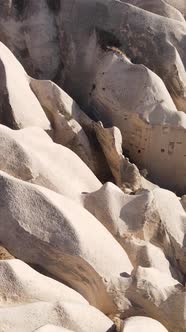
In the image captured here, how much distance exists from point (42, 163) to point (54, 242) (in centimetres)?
139

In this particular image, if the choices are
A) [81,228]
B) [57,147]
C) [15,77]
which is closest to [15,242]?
[81,228]

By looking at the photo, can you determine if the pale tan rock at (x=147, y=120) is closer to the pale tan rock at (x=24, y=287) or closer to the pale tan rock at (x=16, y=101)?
the pale tan rock at (x=16, y=101)

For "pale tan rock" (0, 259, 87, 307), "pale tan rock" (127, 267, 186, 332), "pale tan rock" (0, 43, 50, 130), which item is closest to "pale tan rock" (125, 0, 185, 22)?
"pale tan rock" (0, 43, 50, 130)

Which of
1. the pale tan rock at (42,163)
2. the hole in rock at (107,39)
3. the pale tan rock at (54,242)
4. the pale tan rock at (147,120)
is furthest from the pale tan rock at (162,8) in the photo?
the pale tan rock at (54,242)

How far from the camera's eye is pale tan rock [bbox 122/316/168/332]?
432 cm

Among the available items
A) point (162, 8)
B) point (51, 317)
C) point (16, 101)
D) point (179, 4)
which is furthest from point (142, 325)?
point (179, 4)

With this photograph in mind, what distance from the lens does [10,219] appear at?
16.8 ft

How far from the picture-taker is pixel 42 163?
6.30 m

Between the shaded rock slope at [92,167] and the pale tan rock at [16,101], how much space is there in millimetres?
18

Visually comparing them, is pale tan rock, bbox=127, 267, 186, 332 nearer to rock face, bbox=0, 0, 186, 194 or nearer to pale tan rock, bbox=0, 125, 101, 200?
pale tan rock, bbox=0, 125, 101, 200

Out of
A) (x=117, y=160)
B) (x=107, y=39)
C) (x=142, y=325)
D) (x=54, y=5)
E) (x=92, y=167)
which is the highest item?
(x=54, y=5)

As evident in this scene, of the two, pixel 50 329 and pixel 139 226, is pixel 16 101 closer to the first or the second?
pixel 139 226

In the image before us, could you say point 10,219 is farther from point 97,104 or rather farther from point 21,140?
point 97,104

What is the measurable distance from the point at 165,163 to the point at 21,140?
2769mm
